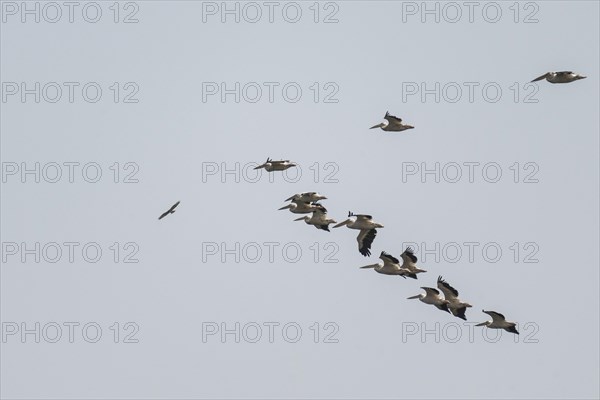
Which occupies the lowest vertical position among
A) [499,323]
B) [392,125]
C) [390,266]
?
[499,323]

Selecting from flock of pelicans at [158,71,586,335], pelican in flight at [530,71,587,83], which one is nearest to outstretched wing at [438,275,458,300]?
flock of pelicans at [158,71,586,335]

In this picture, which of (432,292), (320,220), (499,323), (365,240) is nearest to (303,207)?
(320,220)

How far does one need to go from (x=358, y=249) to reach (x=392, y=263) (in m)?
1.85

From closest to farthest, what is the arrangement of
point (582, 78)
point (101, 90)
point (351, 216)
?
1. point (582, 78)
2. point (351, 216)
3. point (101, 90)

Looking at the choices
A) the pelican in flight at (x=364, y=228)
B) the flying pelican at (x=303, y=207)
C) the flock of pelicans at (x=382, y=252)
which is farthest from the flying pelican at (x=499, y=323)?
the flying pelican at (x=303, y=207)

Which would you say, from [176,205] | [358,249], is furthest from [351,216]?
[176,205]

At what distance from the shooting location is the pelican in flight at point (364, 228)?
85.5 metres

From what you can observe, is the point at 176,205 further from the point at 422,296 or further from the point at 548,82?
the point at 548,82

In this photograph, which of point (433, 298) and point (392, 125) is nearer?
point (392, 125)

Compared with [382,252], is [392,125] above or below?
above

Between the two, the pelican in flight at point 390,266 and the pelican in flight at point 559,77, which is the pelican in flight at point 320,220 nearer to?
the pelican in flight at point 390,266

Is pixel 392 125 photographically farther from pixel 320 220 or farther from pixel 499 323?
pixel 499 323

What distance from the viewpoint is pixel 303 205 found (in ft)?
284

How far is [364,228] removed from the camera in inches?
3396
